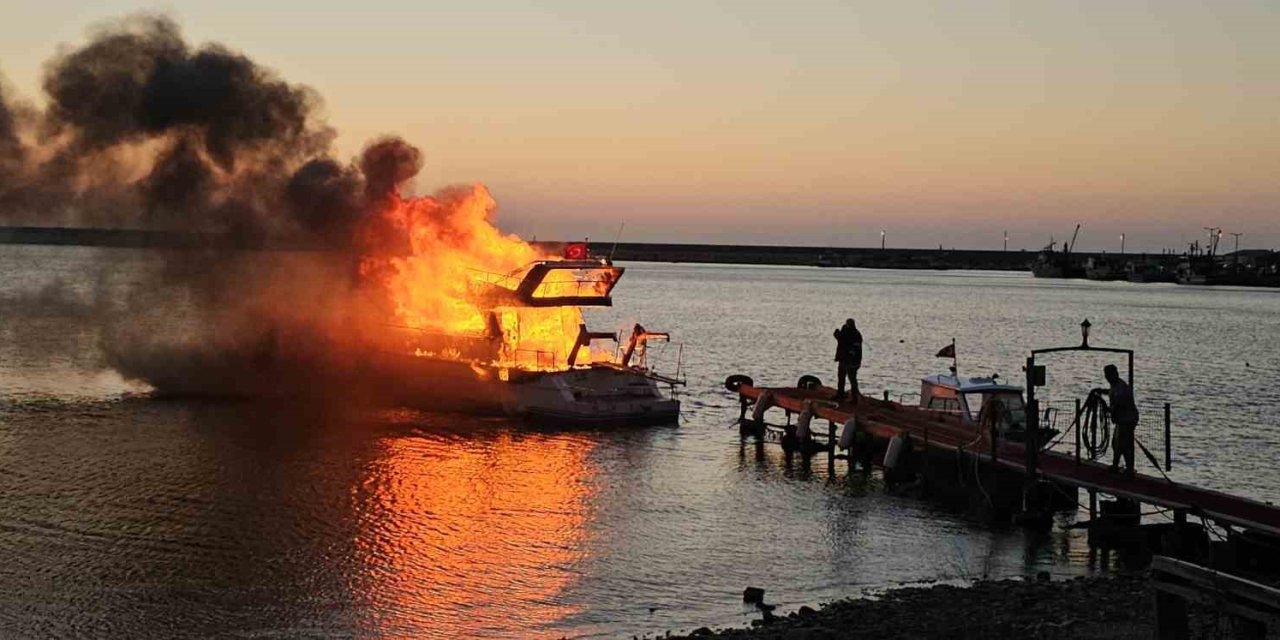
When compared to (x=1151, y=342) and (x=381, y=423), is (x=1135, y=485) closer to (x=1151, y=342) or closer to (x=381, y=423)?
(x=381, y=423)

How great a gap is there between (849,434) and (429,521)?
12421 mm

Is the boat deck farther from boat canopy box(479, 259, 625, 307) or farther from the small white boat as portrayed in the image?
boat canopy box(479, 259, 625, 307)

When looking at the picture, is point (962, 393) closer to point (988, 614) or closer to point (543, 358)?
point (543, 358)

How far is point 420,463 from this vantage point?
36031 mm

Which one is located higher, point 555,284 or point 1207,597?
point 555,284

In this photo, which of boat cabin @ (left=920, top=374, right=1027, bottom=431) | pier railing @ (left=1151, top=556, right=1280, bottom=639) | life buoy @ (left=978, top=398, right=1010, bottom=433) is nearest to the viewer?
pier railing @ (left=1151, top=556, right=1280, bottom=639)

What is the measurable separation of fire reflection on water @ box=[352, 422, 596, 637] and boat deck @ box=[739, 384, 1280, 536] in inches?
282

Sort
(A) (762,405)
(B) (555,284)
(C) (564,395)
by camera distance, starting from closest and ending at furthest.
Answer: (A) (762,405), (C) (564,395), (B) (555,284)

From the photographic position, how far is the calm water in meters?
21.9

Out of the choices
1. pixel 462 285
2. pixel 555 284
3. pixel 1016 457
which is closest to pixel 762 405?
pixel 555 284

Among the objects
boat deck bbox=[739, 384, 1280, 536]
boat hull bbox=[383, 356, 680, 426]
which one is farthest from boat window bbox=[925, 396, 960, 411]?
boat hull bbox=[383, 356, 680, 426]

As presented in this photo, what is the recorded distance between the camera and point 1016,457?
29.8 m

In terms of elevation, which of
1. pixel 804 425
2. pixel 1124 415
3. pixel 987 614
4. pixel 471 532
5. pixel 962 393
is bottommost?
pixel 471 532

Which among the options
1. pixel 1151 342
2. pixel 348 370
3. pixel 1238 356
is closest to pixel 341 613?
pixel 348 370
